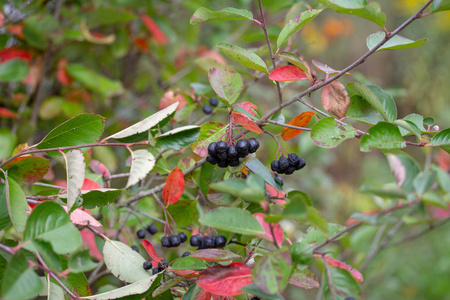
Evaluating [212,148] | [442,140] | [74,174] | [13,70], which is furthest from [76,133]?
[13,70]

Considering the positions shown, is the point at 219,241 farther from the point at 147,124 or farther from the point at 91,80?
the point at 91,80

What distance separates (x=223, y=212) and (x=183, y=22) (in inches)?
75.1

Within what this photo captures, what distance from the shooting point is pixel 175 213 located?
76 centimetres

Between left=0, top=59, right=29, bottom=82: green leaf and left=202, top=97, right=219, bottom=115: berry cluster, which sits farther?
left=0, top=59, right=29, bottom=82: green leaf

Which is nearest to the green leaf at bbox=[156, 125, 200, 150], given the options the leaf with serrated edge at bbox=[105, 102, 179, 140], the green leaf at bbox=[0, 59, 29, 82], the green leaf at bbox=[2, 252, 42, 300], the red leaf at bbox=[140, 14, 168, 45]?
the leaf with serrated edge at bbox=[105, 102, 179, 140]

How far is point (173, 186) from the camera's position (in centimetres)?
67

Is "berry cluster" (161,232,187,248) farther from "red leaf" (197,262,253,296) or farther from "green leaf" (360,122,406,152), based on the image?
"green leaf" (360,122,406,152)

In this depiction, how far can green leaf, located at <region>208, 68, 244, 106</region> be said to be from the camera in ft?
2.06

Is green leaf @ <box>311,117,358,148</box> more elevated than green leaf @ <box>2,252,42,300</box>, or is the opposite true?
green leaf @ <box>311,117,358,148</box>

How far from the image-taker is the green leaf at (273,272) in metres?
0.44

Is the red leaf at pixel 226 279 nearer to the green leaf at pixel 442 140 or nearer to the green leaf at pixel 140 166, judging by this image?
the green leaf at pixel 140 166

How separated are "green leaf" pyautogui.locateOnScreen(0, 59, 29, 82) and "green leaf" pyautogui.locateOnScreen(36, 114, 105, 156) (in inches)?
28.2

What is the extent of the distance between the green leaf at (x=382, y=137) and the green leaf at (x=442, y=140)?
47 millimetres

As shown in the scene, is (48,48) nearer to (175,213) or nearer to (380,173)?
(175,213)
